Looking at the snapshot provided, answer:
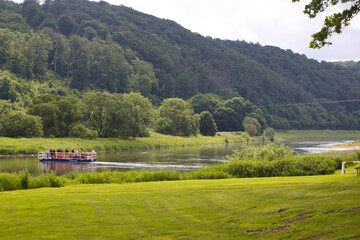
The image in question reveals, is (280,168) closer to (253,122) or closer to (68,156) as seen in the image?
(68,156)

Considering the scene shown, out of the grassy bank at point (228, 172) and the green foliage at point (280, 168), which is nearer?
the grassy bank at point (228, 172)

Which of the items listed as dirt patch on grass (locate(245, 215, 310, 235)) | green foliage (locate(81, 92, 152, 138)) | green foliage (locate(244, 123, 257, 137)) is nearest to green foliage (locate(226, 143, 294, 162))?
dirt patch on grass (locate(245, 215, 310, 235))

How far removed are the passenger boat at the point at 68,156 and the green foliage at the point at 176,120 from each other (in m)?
63.3

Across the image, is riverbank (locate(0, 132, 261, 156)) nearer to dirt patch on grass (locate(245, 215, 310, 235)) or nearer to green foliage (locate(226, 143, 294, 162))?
green foliage (locate(226, 143, 294, 162))

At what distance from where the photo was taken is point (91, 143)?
3529 inches

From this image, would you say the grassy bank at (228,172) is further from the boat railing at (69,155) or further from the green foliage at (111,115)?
the green foliage at (111,115)

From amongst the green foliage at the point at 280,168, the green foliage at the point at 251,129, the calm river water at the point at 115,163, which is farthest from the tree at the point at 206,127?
the green foliage at the point at 280,168

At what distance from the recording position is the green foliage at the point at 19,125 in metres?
81.1

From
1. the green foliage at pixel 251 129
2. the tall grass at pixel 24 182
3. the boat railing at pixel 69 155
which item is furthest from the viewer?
the green foliage at pixel 251 129

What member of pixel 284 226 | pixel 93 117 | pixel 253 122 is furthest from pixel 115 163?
pixel 253 122

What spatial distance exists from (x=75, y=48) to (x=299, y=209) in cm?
19138

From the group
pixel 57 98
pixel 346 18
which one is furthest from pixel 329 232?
pixel 57 98

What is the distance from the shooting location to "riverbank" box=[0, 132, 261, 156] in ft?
244

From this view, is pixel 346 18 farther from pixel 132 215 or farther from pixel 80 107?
pixel 80 107
